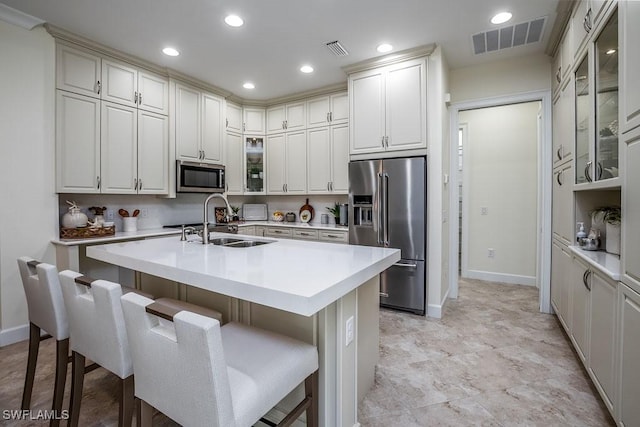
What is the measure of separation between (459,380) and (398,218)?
1.61 metres

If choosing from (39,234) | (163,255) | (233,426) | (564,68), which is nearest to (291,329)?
(233,426)

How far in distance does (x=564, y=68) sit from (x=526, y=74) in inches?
26.1

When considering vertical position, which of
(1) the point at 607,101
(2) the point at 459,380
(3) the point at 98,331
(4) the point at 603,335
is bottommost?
(2) the point at 459,380

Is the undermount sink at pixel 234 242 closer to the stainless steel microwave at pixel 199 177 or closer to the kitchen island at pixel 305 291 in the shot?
the kitchen island at pixel 305 291

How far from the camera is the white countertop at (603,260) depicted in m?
1.57

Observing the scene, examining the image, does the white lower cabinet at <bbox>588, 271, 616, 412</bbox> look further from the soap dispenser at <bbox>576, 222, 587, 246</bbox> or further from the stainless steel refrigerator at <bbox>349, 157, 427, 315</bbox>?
the stainless steel refrigerator at <bbox>349, 157, 427, 315</bbox>

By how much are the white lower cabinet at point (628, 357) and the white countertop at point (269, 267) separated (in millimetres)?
1038

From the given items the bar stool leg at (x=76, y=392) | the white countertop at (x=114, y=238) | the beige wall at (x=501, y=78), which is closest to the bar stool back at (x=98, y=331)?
the bar stool leg at (x=76, y=392)

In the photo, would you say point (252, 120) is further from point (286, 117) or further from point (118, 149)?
point (118, 149)

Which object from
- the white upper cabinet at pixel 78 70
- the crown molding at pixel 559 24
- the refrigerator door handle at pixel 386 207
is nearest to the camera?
the crown molding at pixel 559 24

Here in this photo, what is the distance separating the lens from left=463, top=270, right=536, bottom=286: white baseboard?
169 inches

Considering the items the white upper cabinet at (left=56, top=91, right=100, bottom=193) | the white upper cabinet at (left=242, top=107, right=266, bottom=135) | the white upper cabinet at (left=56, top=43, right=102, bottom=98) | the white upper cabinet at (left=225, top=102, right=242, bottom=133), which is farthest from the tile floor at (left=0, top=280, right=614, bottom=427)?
the white upper cabinet at (left=242, top=107, right=266, bottom=135)

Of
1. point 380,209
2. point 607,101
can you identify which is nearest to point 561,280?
point 607,101

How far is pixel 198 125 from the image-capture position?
157 inches
